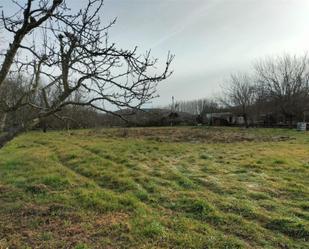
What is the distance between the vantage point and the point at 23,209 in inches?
307

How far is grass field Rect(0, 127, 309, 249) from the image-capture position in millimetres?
6125

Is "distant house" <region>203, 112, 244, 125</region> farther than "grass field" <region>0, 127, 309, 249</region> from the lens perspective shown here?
Yes

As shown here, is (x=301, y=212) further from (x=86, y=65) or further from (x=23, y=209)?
(x=23, y=209)

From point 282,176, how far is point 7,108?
8.50 metres

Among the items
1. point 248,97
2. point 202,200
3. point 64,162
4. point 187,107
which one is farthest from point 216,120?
point 202,200

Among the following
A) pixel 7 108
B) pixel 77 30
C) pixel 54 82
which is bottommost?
pixel 7 108

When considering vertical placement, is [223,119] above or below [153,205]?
above

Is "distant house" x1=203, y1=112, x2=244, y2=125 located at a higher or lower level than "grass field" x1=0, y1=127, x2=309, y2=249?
higher

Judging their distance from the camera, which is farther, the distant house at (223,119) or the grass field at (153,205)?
the distant house at (223,119)

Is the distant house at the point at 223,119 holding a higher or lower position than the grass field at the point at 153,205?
higher

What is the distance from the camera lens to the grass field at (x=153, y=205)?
6125 millimetres

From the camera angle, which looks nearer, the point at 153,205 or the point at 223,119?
the point at 153,205

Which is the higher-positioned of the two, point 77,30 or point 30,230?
point 77,30

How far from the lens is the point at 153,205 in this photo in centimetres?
804
